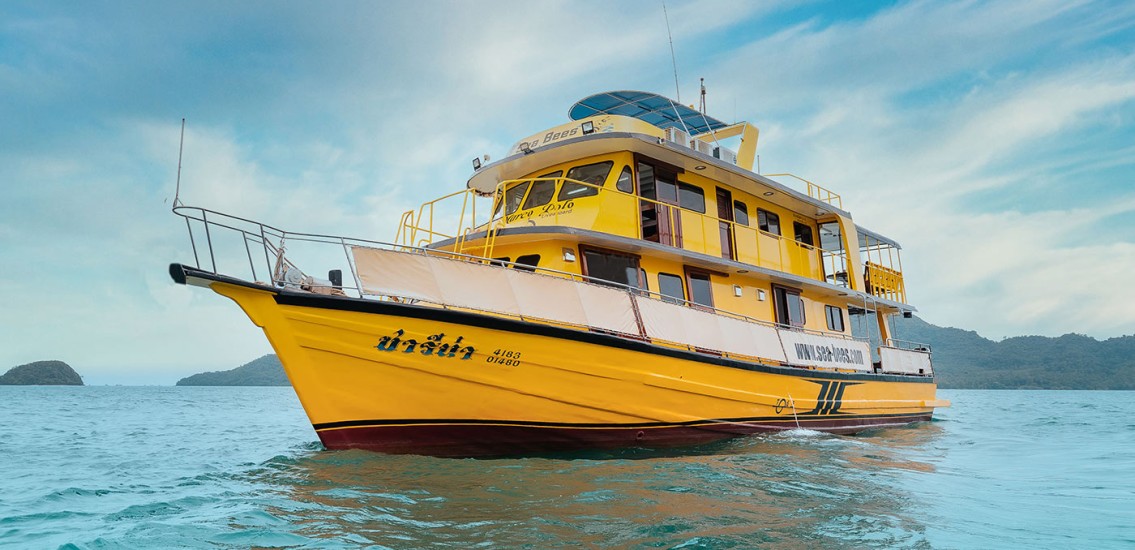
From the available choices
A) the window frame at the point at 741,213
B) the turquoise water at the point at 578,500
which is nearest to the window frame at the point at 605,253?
the turquoise water at the point at 578,500

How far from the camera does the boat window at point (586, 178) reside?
1080cm

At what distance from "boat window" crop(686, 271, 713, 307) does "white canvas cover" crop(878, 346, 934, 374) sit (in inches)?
208

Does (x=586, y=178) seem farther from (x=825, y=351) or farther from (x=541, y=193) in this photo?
(x=825, y=351)

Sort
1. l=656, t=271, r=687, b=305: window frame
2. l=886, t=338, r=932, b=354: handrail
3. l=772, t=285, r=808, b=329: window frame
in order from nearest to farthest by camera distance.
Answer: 1. l=656, t=271, r=687, b=305: window frame
2. l=772, t=285, r=808, b=329: window frame
3. l=886, t=338, r=932, b=354: handrail

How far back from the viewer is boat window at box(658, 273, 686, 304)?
418 inches

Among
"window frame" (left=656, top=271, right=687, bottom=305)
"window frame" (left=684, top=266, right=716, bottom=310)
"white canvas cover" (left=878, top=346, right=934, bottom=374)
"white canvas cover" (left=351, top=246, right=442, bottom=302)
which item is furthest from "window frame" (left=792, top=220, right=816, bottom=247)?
"white canvas cover" (left=351, top=246, right=442, bottom=302)

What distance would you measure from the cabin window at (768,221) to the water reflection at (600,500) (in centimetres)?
Answer: 572

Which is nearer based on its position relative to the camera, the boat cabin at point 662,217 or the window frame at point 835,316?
the boat cabin at point 662,217

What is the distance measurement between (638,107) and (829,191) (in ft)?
15.9

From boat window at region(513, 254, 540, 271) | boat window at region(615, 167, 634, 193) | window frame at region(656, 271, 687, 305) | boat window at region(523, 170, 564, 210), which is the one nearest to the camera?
boat window at region(513, 254, 540, 271)

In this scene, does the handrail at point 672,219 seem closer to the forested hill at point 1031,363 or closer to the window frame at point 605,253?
the window frame at point 605,253

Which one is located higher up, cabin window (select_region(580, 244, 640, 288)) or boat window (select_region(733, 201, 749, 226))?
boat window (select_region(733, 201, 749, 226))

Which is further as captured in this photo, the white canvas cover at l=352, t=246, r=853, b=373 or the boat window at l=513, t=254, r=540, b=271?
the boat window at l=513, t=254, r=540, b=271

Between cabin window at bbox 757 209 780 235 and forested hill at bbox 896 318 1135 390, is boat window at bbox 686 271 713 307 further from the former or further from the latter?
forested hill at bbox 896 318 1135 390
